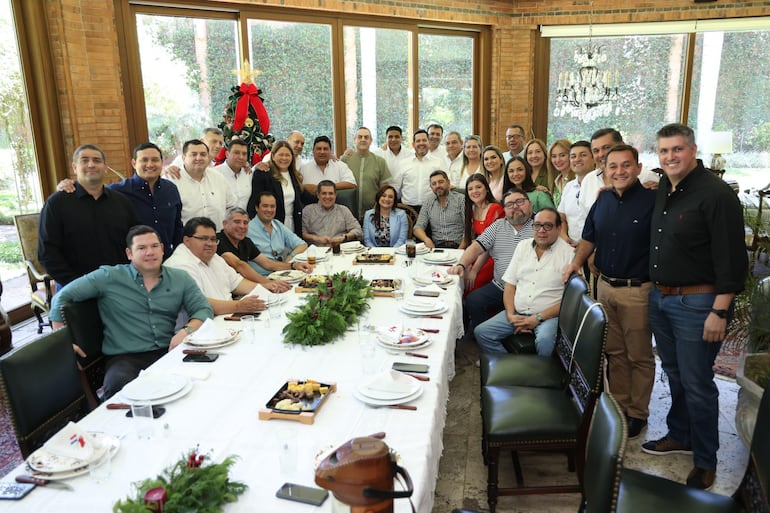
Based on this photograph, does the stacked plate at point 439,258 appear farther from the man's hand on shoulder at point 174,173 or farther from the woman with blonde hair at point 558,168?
the man's hand on shoulder at point 174,173

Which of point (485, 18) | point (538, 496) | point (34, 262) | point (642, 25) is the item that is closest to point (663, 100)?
point (642, 25)

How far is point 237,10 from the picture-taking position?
702 centimetres

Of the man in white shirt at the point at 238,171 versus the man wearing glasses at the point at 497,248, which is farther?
the man in white shirt at the point at 238,171

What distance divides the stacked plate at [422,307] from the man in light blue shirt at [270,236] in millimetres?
1731

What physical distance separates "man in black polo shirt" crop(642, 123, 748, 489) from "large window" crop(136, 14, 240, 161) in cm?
565

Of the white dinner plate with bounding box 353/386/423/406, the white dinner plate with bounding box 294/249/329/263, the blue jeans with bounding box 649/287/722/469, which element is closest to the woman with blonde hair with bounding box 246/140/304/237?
the white dinner plate with bounding box 294/249/329/263

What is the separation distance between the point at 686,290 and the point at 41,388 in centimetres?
302

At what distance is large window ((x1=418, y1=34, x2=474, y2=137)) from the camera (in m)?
8.65

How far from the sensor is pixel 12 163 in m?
5.62

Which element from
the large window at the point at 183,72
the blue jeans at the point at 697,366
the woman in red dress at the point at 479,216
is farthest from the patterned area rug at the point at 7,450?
the large window at the point at 183,72

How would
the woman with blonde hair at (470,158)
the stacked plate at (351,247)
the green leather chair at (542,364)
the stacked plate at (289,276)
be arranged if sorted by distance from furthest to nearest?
the woman with blonde hair at (470,158) → the stacked plate at (351,247) → the stacked plate at (289,276) → the green leather chair at (542,364)

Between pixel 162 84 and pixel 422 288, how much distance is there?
15.4 ft

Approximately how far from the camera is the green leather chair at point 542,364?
3.00 metres

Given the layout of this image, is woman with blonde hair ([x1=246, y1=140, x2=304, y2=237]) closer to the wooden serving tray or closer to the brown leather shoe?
the wooden serving tray
